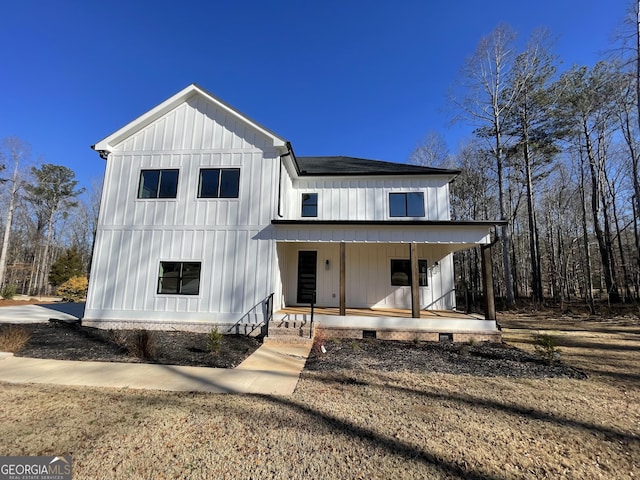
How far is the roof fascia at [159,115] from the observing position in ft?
33.4

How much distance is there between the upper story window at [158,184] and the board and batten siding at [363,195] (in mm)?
4358

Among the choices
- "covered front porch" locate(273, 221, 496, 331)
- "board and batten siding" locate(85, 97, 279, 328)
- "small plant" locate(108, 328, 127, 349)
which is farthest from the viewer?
"covered front porch" locate(273, 221, 496, 331)

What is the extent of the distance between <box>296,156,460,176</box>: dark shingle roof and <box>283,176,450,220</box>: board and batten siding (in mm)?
299

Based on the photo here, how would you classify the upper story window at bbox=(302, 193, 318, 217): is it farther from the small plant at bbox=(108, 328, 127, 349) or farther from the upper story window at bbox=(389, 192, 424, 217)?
the small plant at bbox=(108, 328, 127, 349)

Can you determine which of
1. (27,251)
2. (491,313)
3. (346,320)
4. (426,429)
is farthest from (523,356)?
(27,251)

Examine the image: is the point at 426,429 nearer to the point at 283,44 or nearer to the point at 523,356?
the point at 523,356

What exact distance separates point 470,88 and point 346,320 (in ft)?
62.9

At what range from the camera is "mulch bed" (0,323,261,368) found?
6270mm

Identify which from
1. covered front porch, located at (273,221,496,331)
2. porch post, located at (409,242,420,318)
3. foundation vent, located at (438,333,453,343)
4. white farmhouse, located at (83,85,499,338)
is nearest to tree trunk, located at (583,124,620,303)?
covered front porch, located at (273,221,496,331)

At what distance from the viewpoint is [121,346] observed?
23.6 feet

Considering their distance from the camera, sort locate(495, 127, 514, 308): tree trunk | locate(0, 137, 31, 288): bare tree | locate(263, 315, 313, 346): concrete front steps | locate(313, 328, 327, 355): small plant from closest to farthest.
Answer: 1. locate(313, 328, 327, 355): small plant
2. locate(263, 315, 313, 346): concrete front steps
3. locate(495, 127, 514, 308): tree trunk
4. locate(0, 137, 31, 288): bare tree

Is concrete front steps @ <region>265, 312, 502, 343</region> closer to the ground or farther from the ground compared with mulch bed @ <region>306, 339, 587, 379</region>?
farther from the ground

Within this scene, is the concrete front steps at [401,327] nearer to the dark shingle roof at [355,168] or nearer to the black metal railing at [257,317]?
the black metal railing at [257,317]

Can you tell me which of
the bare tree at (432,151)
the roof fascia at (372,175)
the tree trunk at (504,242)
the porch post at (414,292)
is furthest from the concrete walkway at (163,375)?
the bare tree at (432,151)
